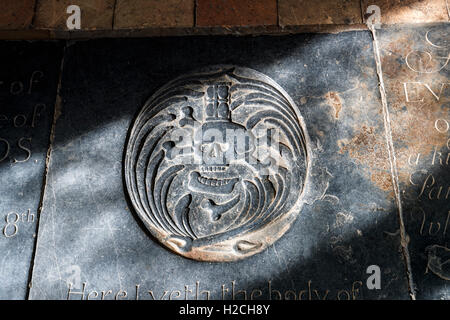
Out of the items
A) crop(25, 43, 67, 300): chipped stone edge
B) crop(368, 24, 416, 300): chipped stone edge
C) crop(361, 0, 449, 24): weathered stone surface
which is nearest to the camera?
crop(368, 24, 416, 300): chipped stone edge

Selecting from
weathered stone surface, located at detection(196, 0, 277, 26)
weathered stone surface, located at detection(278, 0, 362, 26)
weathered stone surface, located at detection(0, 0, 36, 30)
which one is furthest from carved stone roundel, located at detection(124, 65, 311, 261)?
weathered stone surface, located at detection(0, 0, 36, 30)

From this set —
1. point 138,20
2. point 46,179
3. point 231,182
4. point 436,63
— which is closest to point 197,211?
point 231,182

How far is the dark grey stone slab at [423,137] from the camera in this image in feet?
7.43

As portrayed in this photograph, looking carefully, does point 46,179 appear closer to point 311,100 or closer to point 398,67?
point 311,100

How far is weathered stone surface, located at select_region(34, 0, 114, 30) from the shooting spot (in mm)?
2730

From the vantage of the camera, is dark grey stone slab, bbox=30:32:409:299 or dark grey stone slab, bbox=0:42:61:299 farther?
dark grey stone slab, bbox=0:42:61:299

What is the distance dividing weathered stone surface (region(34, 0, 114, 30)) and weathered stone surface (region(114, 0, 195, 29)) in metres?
0.07

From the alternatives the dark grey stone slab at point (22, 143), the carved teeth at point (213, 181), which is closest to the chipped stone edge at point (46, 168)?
the dark grey stone slab at point (22, 143)

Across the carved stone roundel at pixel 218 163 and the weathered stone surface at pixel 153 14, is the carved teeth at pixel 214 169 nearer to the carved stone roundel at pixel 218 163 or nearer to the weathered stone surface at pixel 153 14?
the carved stone roundel at pixel 218 163

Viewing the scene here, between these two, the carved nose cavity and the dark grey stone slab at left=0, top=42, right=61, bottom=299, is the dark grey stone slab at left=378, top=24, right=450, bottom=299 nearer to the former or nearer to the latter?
the carved nose cavity

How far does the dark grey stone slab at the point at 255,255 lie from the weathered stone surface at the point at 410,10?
21cm

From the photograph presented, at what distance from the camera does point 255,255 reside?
7.61ft

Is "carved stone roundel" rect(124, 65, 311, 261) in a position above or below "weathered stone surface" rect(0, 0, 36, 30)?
below

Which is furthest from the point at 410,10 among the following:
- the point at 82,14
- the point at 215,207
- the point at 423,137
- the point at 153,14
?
the point at 82,14
